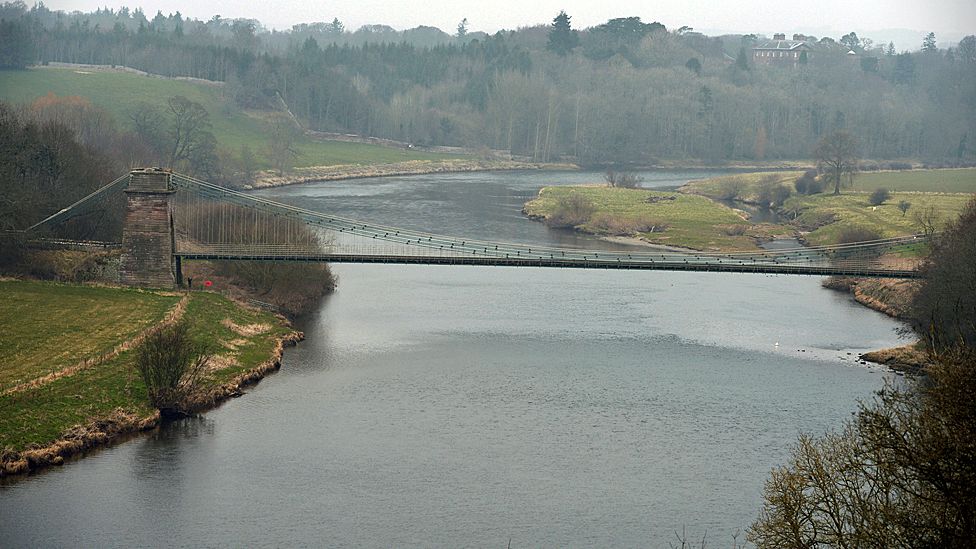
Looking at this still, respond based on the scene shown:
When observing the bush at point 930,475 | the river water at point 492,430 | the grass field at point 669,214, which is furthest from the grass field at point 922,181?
the bush at point 930,475

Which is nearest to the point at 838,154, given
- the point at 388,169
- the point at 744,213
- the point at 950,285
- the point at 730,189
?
the point at 730,189

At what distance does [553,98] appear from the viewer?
500 feet

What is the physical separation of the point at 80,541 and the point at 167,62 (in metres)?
127

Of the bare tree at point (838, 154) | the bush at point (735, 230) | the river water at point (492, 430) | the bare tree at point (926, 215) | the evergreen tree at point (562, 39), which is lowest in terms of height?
the river water at point (492, 430)

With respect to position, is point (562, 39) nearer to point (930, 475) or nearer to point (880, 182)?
point (880, 182)

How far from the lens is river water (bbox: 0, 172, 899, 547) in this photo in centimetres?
2805

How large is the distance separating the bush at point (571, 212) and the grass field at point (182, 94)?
122 feet

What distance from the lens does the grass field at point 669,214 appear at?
7956cm

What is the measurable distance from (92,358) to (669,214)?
5952cm

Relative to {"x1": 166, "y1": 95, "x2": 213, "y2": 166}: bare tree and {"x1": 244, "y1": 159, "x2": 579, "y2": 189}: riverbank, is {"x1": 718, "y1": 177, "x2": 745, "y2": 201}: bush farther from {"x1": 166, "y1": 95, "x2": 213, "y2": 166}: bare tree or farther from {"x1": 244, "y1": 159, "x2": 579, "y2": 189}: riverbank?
{"x1": 166, "y1": 95, "x2": 213, "y2": 166}: bare tree

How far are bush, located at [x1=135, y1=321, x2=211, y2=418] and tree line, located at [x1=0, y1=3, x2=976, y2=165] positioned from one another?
322 ft

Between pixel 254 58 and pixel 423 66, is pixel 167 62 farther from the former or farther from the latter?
pixel 423 66

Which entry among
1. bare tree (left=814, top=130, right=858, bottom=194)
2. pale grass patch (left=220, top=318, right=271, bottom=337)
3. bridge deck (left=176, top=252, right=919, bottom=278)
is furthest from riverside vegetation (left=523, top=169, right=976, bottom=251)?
pale grass patch (left=220, top=318, right=271, bottom=337)

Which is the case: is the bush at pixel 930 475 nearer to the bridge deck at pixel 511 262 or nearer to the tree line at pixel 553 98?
the bridge deck at pixel 511 262
